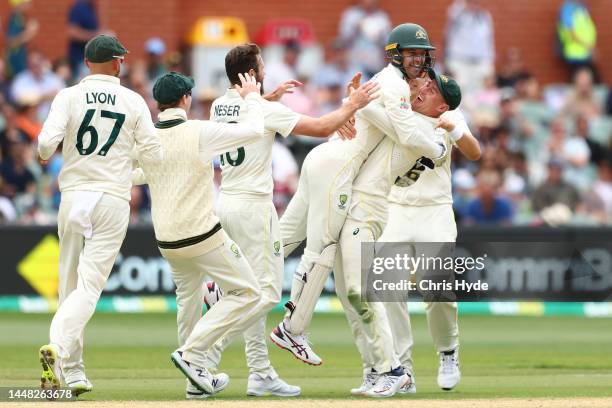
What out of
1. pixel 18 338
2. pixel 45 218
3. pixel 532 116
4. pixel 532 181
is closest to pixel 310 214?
pixel 18 338

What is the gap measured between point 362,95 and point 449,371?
90.1 inches

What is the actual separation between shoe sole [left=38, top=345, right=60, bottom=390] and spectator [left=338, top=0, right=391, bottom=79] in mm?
12930

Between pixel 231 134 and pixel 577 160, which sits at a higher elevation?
pixel 231 134

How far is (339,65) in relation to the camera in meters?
21.3

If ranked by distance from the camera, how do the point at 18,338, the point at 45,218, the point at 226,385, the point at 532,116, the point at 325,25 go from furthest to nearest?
the point at 325,25 < the point at 532,116 < the point at 45,218 < the point at 18,338 < the point at 226,385

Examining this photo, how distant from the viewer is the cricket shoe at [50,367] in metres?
8.98

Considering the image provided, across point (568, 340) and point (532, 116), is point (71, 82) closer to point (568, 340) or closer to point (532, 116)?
point (532, 116)

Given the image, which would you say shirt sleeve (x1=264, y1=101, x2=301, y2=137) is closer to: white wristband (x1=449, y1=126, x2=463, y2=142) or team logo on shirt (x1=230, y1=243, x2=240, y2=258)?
team logo on shirt (x1=230, y1=243, x2=240, y2=258)

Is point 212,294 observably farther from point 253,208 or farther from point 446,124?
point 446,124

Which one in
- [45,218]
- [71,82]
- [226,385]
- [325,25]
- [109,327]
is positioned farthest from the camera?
[325,25]

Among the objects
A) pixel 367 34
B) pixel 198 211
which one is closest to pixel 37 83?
pixel 367 34

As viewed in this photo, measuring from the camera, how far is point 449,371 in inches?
415

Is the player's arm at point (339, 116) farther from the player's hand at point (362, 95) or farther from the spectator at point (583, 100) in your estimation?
the spectator at point (583, 100)

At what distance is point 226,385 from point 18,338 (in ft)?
15.2
